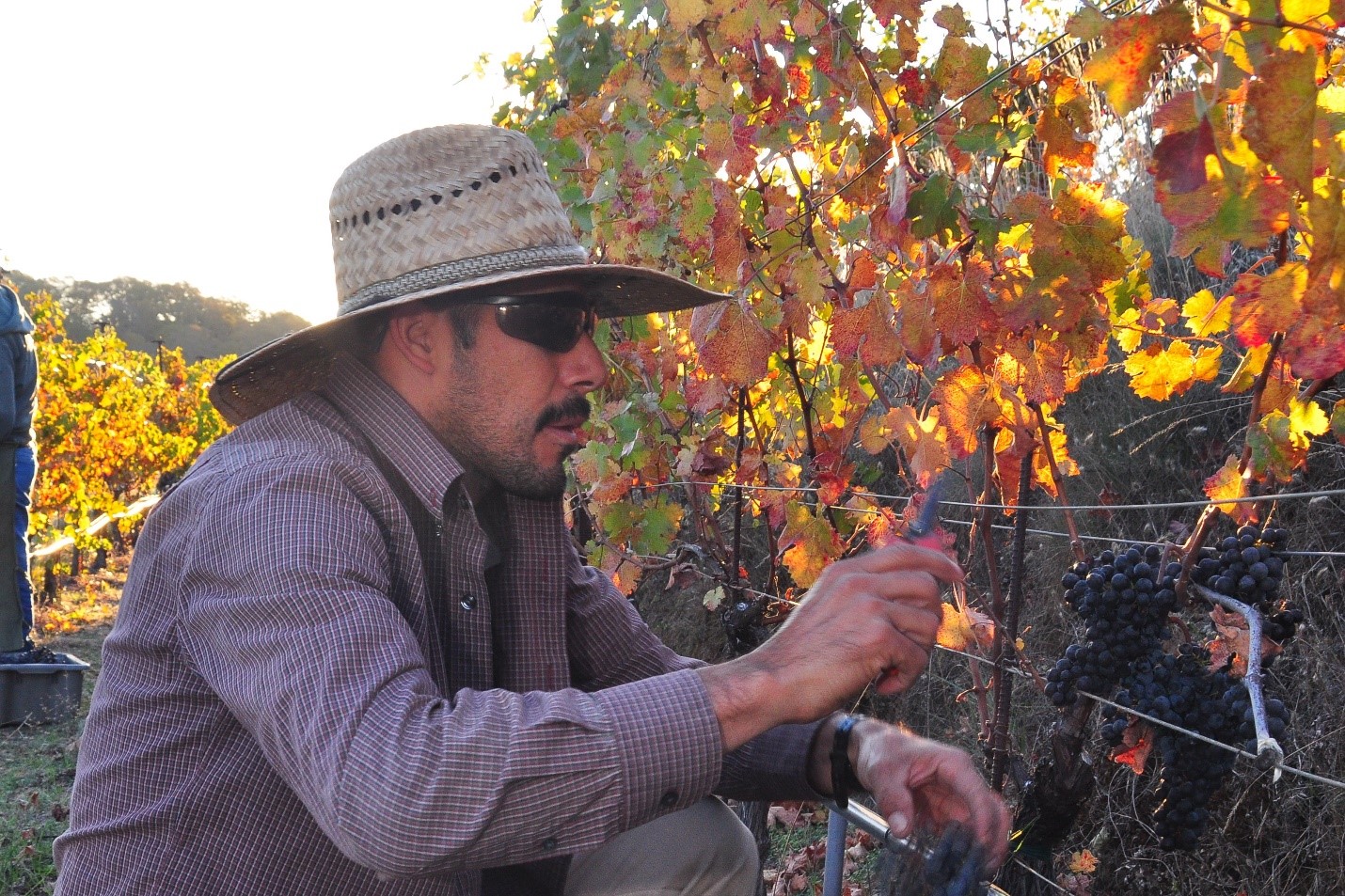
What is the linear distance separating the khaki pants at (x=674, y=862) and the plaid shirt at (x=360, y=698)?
7 centimetres

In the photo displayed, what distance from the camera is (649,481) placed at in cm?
412

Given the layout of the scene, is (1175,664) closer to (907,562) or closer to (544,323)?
(907,562)

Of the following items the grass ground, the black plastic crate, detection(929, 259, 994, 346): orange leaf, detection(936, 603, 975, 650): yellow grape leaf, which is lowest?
the grass ground

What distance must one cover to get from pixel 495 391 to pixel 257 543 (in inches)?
22.2

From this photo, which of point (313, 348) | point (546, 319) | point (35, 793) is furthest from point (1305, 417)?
point (35, 793)

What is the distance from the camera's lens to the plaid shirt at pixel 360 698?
1.37m

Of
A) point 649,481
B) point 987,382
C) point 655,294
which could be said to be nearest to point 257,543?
point 655,294

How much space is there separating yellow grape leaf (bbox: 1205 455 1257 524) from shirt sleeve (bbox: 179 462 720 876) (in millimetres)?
1089

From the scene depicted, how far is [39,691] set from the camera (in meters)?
6.05

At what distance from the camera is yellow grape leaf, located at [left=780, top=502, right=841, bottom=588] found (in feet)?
9.74

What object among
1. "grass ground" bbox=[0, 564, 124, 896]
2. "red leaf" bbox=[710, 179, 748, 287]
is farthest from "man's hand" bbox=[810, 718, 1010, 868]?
"grass ground" bbox=[0, 564, 124, 896]

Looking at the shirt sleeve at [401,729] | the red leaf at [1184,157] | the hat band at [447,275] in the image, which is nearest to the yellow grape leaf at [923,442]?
the hat band at [447,275]

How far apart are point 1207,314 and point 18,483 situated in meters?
5.72

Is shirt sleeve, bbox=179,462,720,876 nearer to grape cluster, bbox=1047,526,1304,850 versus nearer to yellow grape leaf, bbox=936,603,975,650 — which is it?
grape cluster, bbox=1047,526,1304,850
